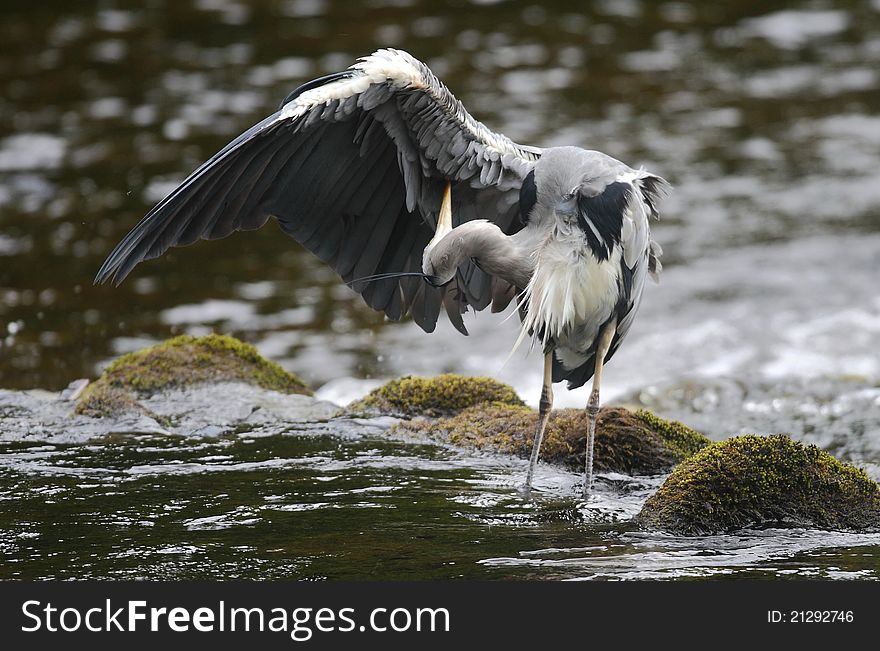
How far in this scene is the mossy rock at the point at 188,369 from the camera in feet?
30.0

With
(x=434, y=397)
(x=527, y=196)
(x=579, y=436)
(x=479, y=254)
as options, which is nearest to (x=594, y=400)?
(x=579, y=436)

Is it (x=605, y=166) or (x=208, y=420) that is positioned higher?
(x=605, y=166)

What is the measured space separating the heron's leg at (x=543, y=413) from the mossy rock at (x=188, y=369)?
8.55 ft

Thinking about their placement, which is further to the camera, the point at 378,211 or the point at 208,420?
the point at 208,420

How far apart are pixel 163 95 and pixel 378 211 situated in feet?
38.0

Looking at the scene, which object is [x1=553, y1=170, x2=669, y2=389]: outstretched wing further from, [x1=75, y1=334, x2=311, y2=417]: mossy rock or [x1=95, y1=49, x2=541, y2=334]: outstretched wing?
[x1=75, y1=334, x2=311, y2=417]: mossy rock

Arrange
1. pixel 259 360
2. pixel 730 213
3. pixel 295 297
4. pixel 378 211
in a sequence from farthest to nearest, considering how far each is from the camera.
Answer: pixel 730 213 < pixel 295 297 < pixel 259 360 < pixel 378 211

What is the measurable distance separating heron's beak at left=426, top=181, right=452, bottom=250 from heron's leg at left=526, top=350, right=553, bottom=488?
1.03 metres

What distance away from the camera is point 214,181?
7027 mm

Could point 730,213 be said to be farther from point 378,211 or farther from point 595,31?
point 378,211

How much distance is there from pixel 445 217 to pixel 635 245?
1200 mm

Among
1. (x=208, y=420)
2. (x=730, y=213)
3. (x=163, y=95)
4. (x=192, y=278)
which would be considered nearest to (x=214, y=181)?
(x=208, y=420)

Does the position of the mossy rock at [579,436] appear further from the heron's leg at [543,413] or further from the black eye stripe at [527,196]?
the black eye stripe at [527,196]

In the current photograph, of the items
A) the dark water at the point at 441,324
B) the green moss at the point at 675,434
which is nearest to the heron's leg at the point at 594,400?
the dark water at the point at 441,324
